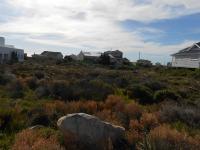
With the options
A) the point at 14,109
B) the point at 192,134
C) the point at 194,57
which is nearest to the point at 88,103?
the point at 14,109

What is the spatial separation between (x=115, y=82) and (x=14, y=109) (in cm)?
1269

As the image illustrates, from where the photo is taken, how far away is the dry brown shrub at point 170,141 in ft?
23.2

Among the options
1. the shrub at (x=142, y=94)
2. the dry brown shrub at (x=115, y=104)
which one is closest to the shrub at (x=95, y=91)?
the shrub at (x=142, y=94)

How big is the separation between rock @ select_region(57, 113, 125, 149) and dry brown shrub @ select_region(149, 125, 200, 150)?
0.94m

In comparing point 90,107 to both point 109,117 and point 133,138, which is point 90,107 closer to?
point 109,117

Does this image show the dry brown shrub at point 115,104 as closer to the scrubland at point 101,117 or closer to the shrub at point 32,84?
the scrubland at point 101,117

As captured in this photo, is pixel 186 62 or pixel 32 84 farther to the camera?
pixel 186 62

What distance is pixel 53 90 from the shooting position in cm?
1698

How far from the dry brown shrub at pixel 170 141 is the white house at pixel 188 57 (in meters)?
55.3

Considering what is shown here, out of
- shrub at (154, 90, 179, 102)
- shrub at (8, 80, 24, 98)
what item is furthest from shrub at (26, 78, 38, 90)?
shrub at (154, 90, 179, 102)

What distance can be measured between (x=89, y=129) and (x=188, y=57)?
62.0 metres

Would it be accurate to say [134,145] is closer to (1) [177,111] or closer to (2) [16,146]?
(2) [16,146]

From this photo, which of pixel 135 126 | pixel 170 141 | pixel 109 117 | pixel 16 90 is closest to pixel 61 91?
pixel 16 90

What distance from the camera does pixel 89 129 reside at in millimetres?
8078
